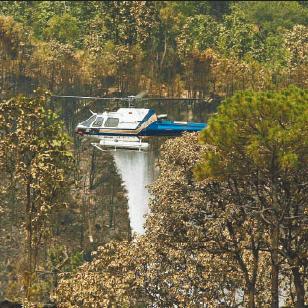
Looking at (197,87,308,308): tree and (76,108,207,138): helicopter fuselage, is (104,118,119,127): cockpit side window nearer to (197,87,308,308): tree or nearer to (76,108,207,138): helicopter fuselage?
(76,108,207,138): helicopter fuselage

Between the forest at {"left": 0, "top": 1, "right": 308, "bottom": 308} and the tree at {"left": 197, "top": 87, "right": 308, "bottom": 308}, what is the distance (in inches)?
2.3

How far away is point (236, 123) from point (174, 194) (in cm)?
496

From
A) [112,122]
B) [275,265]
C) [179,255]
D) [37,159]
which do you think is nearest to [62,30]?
[112,122]

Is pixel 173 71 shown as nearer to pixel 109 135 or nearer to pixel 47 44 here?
pixel 47 44

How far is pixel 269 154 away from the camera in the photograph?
33125mm

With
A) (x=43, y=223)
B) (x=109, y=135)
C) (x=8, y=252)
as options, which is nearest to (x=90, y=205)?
(x=8, y=252)

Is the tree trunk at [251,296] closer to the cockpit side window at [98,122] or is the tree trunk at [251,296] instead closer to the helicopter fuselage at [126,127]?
the helicopter fuselage at [126,127]

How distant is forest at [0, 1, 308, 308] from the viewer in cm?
3403

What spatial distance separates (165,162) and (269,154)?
236 inches

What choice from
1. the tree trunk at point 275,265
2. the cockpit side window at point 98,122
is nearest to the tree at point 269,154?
the tree trunk at point 275,265

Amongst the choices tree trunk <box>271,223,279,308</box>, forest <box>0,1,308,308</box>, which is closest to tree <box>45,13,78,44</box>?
forest <box>0,1,308,308</box>

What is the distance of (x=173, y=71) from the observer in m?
87.2

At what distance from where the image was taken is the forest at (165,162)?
34.0 metres

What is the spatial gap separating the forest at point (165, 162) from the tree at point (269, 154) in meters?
0.06
